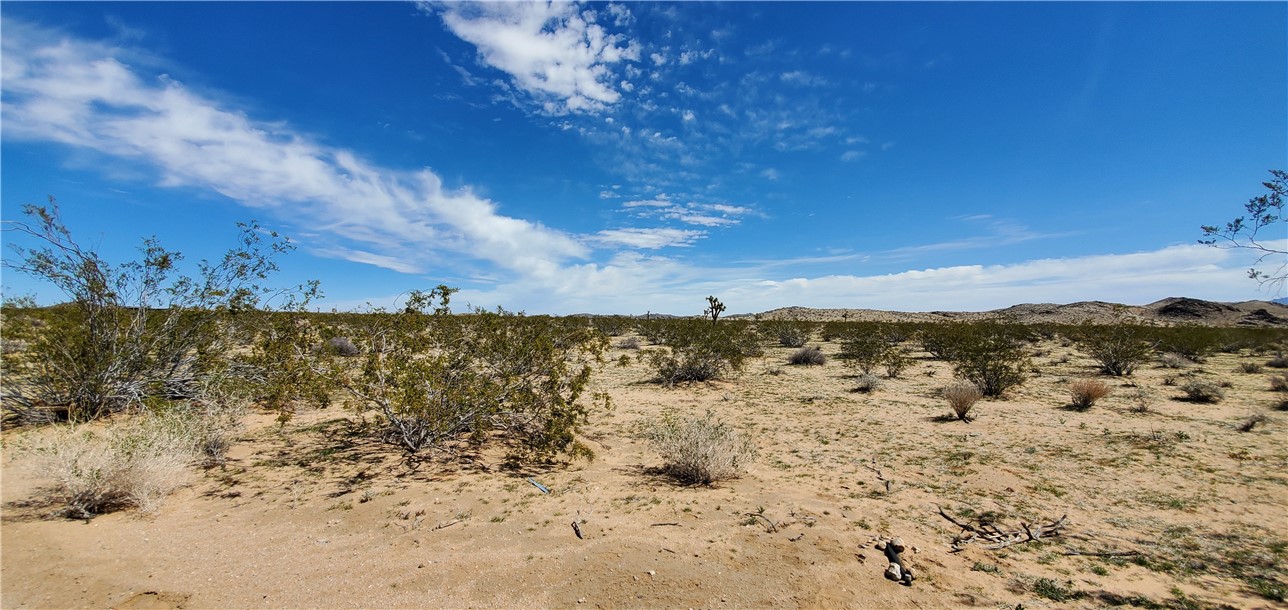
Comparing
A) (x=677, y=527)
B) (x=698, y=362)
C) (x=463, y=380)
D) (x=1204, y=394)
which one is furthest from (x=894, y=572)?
(x=1204, y=394)

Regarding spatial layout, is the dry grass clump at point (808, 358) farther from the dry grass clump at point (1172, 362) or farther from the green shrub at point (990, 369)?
the dry grass clump at point (1172, 362)

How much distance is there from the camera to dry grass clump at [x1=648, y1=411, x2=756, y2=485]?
7473 millimetres

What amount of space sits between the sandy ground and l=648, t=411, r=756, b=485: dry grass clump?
1.03 ft

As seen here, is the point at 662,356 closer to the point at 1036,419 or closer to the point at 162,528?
the point at 1036,419

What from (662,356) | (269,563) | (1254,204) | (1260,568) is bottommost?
(1260,568)

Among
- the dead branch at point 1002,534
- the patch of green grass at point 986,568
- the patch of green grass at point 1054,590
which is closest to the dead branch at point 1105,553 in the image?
the dead branch at point 1002,534

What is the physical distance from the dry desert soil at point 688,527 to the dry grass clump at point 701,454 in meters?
0.29

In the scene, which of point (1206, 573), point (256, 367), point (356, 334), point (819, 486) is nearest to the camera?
point (1206, 573)

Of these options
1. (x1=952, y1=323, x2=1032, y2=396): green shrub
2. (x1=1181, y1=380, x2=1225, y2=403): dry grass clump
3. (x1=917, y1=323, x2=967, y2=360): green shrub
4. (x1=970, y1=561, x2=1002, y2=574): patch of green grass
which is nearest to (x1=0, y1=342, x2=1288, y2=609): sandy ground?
(x1=970, y1=561, x2=1002, y2=574): patch of green grass

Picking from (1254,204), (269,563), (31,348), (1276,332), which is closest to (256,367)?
(31,348)

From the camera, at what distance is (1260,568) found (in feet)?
16.1

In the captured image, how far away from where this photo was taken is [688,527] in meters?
5.90

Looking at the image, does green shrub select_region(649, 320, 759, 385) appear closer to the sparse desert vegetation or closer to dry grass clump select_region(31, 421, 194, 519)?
the sparse desert vegetation

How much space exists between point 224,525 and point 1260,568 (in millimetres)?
11295
